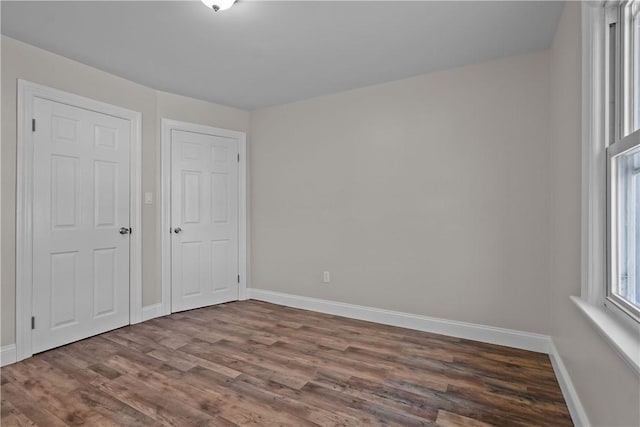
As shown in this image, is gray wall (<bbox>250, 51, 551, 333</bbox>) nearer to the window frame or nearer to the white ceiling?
the white ceiling

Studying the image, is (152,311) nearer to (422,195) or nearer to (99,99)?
(99,99)

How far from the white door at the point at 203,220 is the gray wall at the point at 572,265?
345 cm

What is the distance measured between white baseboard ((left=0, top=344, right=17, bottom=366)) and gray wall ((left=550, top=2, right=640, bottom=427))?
12.2 feet

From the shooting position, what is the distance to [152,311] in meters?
3.56

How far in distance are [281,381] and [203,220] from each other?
2388 millimetres

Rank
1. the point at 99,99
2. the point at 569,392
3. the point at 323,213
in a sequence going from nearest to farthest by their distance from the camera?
the point at 569,392 < the point at 99,99 < the point at 323,213

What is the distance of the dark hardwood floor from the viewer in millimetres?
1848

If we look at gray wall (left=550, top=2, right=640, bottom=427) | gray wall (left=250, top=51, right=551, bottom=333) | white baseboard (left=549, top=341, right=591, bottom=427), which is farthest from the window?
gray wall (left=250, top=51, right=551, bottom=333)

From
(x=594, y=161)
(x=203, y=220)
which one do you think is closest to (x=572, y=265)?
(x=594, y=161)

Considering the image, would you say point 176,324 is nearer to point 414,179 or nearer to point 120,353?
point 120,353

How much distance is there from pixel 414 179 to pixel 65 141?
3.23 metres

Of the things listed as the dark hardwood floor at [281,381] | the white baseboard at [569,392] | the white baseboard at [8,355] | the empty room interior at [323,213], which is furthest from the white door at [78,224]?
the white baseboard at [569,392]

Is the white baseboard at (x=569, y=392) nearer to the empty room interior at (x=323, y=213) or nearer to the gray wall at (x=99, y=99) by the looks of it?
the empty room interior at (x=323, y=213)

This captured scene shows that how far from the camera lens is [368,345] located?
283cm
